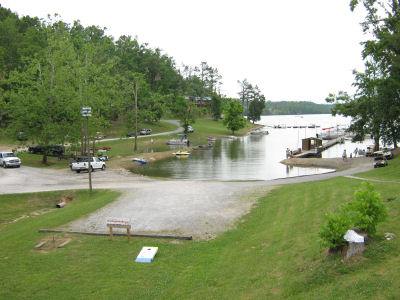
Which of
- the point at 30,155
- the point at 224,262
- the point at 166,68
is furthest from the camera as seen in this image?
the point at 166,68

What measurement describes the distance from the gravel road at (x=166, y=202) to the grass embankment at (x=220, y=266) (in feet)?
5.48

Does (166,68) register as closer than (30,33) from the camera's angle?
No

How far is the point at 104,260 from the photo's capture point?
1366 cm

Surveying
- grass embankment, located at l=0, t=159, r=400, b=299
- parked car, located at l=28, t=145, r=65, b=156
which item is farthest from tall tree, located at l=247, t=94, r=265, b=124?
grass embankment, located at l=0, t=159, r=400, b=299

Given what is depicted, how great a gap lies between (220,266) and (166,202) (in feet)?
37.7

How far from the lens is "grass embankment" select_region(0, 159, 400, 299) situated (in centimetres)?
870

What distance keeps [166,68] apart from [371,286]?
12123 centimetres

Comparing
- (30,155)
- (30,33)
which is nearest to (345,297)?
(30,155)

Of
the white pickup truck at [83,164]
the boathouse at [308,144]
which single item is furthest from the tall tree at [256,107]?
the white pickup truck at [83,164]

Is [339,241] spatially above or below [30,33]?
below

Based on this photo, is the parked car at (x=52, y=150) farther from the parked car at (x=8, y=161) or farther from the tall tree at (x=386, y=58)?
the tall tree at (x=386, y=58)

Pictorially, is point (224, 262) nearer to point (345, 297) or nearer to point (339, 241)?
point (339, 241)

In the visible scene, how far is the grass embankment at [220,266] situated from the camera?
8703mm

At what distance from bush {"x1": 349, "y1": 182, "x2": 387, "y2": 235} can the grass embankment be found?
0.63 m
